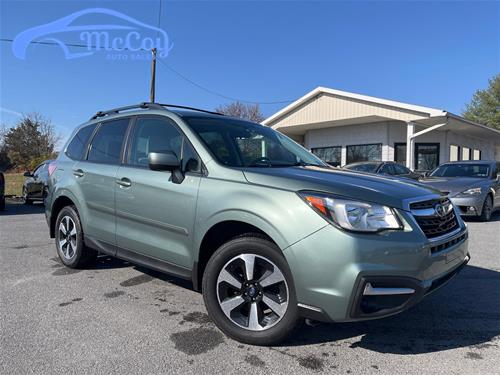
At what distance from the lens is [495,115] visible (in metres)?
42.0

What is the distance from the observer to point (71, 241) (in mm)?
4859

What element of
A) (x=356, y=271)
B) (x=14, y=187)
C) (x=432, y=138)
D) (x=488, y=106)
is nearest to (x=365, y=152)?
(x=432, y=138)

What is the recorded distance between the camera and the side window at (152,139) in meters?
3.68

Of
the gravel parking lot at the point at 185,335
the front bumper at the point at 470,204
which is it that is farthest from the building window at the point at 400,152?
the gravel parking lot at the point at 185,335

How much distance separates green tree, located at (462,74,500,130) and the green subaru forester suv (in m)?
45.7

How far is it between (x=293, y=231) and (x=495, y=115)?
47491mm

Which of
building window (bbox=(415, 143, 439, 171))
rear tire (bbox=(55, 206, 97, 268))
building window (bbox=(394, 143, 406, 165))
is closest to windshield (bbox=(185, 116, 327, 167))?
rear tire (bbox=(55, 206, 97, 268))

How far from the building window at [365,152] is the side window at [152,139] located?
1774 centimetres

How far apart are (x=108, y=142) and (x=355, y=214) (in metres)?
3.05

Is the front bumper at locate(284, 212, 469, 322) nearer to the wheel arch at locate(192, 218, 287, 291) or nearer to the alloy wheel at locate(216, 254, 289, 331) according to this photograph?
the alloy wheel at locate(216, 254, 289, 331)

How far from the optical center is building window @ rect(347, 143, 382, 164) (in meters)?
20.2

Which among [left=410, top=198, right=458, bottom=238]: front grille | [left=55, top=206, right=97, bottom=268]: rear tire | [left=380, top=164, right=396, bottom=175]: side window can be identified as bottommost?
[left=55, top=206, right=97, bottom=268]: rear tire

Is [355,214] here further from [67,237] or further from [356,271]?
[67,237]

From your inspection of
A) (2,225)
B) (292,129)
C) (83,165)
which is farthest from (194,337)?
(292,129)
